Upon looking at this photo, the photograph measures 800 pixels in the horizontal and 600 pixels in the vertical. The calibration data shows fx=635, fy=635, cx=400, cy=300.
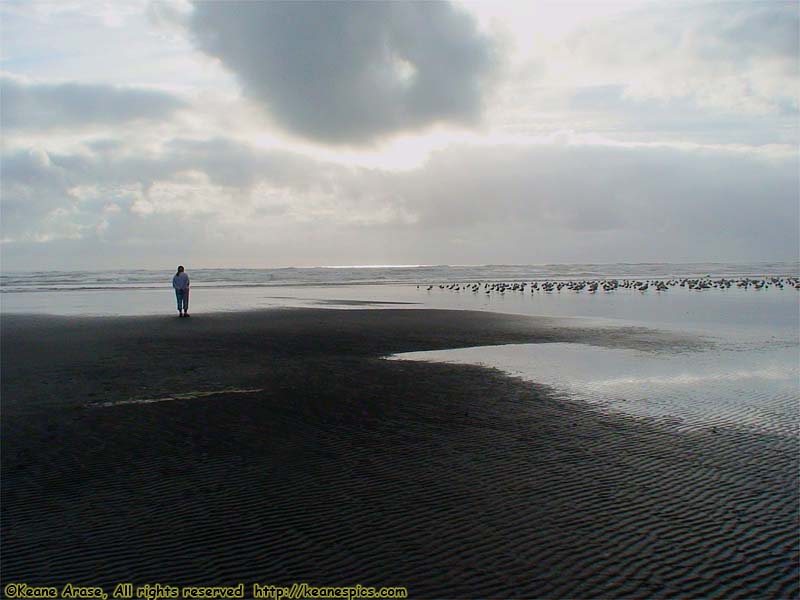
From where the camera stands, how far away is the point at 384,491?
27.6ft

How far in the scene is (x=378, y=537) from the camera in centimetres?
699

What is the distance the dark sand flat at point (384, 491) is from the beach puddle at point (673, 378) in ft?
3.24

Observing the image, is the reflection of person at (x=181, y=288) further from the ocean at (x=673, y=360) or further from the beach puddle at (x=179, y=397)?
the beach puddle at (x=179, y=397)

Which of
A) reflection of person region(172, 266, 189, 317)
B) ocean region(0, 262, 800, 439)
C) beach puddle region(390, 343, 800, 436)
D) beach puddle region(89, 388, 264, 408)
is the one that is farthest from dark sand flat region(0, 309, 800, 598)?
reflection of person region(172, 266, 189, 317)

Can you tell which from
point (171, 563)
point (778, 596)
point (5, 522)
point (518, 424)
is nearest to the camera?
point (778, 596)

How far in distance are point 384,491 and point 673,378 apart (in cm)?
1072

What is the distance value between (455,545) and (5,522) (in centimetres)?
529

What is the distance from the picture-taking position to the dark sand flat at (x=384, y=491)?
20.7 ft

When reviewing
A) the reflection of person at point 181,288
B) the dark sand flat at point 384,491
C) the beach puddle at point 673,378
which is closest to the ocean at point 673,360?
the beach puddle at point 673,378

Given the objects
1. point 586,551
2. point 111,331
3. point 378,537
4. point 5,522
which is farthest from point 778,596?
point 111,331

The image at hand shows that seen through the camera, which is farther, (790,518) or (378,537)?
(790,518)

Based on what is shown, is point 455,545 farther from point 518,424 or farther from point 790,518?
point 518,424

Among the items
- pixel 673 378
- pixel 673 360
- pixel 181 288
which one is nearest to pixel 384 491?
pixel 673 378

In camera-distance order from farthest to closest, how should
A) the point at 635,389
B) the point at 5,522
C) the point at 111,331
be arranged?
the point at 111,331
the point at 635,389
the point at 5,522
